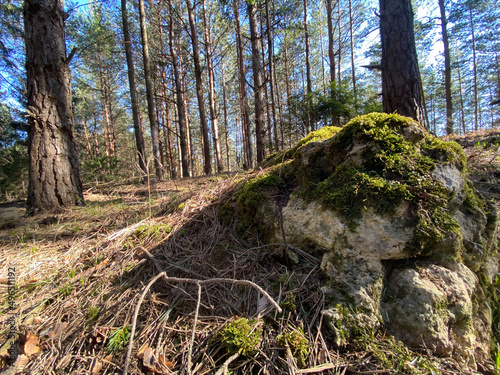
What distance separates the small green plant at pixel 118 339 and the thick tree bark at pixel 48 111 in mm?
3510

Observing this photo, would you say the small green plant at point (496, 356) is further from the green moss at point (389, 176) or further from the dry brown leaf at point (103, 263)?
the dry brown leaf at point (103, 263)

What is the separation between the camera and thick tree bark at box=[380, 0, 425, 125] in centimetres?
363

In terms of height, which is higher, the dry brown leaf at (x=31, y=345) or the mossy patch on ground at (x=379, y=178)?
the mossy patch on ground at (x=379, y=178)

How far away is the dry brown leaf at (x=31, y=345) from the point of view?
3.88 ft

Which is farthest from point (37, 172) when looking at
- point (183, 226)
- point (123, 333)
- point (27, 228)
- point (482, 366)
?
point (482, 366)

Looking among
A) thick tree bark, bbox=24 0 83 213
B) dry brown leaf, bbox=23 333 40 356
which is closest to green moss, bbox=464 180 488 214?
dry brown leaf, bbox=23 333 40 356

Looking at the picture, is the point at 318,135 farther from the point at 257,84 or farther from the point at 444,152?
the point at 257,84

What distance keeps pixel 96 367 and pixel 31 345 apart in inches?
18.6

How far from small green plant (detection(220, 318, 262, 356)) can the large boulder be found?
0.39 m

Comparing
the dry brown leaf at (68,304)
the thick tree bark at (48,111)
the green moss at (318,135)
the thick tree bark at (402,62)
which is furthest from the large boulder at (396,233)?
the thick tree bark at (48,111)

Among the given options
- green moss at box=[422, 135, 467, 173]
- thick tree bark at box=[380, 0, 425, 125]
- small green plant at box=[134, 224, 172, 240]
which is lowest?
small green plant at box=[134, 224, 172, 240]

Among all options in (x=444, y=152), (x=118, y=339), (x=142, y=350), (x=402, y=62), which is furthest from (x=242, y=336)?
(x=402, y=62)

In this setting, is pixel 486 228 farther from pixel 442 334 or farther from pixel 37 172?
pixel 37 172

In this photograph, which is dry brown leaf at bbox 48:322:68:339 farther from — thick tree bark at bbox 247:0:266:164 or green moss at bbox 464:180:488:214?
thick tree bark at bbox 247:0:266:164
